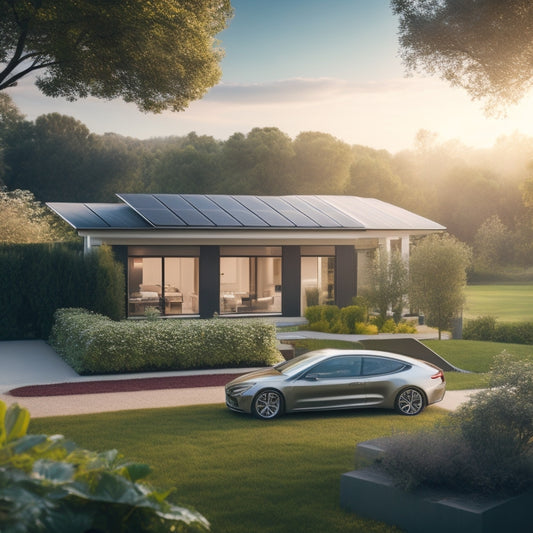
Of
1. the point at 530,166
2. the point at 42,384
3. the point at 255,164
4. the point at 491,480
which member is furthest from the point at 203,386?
the point at 255,164

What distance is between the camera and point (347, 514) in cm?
752

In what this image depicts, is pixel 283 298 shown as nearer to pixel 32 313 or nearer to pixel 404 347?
pixel 404 347

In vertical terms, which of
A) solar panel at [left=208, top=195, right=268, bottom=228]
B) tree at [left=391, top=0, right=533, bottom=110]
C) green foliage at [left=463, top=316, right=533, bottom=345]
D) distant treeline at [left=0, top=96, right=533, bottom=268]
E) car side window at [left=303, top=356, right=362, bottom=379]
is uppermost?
distant treeline at [left=0, top=96, right=533, bottom=268]

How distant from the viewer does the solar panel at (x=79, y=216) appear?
24797 millimetres

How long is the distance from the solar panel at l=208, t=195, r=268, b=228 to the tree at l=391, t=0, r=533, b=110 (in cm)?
1236

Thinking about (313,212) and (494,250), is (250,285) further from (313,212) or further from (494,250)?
(494,250)

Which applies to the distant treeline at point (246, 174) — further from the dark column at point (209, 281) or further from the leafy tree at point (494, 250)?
the dark column at point (209, 281)

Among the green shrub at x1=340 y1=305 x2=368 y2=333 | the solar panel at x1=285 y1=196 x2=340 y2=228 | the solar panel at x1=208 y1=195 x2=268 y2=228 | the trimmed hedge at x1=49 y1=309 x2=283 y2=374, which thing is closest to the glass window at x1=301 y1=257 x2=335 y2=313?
the solar panel at x1=285 y1=196 x2=340 y2=228

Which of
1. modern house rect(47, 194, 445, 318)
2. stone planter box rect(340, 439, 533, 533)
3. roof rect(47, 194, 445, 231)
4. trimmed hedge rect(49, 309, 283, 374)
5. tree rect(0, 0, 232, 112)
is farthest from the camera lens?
modern house rect(47, 194, 445, 318)

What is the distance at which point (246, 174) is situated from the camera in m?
62.3

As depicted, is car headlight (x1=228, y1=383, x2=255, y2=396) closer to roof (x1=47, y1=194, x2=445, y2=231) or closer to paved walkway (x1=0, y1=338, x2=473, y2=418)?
paved walkway (x1=0, y1=338, x2=473, y2=418)

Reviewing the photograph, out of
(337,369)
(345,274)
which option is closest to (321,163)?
(345,274)

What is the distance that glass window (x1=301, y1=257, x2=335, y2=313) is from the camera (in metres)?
29.1

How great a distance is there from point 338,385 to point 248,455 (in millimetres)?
3857
